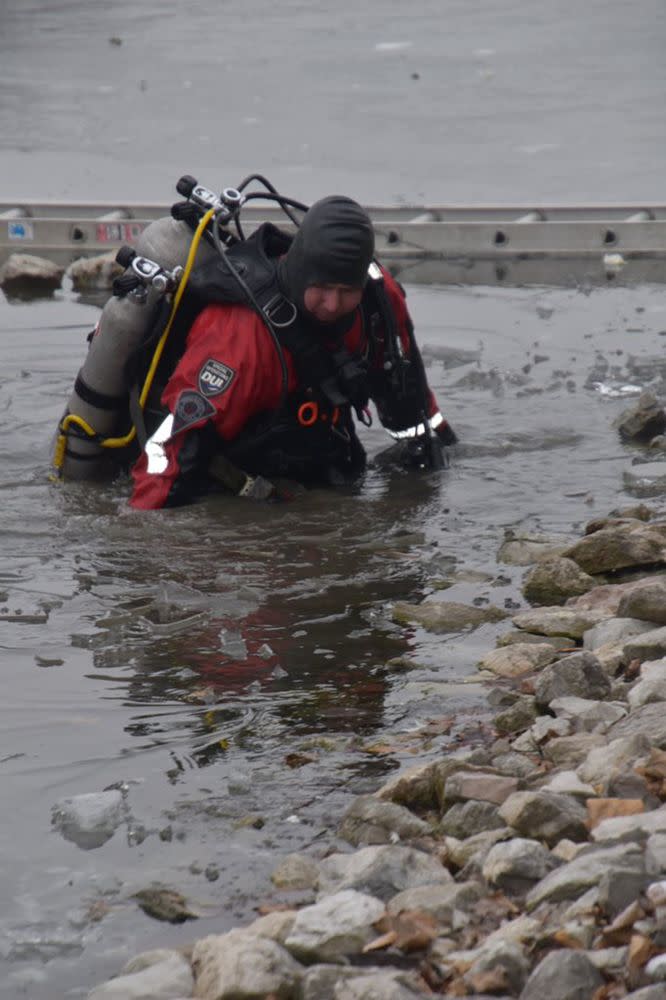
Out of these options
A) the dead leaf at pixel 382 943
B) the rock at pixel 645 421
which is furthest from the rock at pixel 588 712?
the rock at pixel 645 421

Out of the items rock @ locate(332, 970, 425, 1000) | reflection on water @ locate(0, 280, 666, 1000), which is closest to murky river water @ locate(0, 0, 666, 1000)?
reflection on water @ locate(0, 280, 666, 1000)

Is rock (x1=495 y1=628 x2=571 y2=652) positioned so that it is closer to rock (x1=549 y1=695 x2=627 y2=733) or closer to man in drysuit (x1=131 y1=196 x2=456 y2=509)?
rock (x1=549 y1=695 x2=627 y2=733)

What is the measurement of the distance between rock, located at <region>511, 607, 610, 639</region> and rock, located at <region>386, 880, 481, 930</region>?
5.54 feet

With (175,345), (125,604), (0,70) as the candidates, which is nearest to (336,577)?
(125,604)

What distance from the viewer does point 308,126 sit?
14219 millimetres

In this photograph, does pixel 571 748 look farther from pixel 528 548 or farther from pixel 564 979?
pixel 528 548

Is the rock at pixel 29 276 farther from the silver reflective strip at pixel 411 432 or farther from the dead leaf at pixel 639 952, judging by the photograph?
the dead leaf at pixel 639 952

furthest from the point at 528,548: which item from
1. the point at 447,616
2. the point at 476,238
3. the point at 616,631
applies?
the point at 476,238

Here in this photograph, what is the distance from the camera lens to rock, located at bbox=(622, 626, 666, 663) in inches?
156

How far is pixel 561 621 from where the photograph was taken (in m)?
4.50

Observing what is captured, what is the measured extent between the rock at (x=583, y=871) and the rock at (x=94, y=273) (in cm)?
703

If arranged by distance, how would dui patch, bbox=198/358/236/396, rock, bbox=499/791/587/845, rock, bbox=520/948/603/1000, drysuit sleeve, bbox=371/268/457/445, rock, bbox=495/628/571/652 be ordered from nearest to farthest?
1. rock, bbox=520/948/603/1000
2. rock, bbox=499/791/587/845
3. rock, bbox=495/628/571/652
4. dui patch, bbox=198/358/236/396
5. drysuit sleeve, bbox=371/268/457/445

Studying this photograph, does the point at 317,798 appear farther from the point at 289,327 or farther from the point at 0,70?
the point at 0,70

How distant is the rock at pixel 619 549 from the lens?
4953 mm
